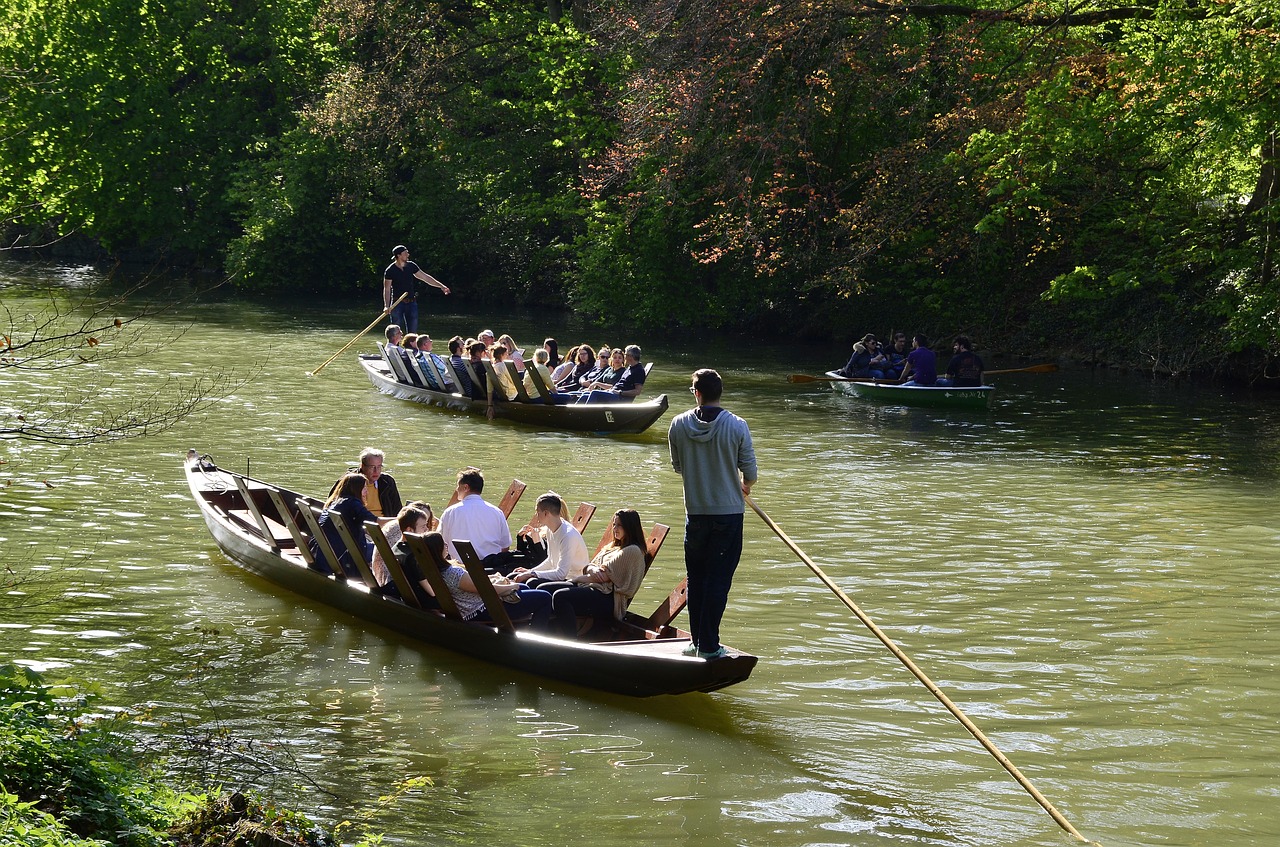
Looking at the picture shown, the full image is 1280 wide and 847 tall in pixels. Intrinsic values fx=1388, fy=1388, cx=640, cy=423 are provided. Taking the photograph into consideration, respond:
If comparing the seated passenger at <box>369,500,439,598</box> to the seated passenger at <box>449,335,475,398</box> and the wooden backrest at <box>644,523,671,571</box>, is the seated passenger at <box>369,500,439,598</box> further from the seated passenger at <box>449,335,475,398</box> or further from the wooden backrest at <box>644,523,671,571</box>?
the seated passenger at <box>449,335,475,398</box>

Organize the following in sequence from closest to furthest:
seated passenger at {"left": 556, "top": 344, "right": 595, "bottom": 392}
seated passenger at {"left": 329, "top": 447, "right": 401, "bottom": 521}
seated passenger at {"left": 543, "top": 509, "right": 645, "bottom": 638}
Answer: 1. seated passenger at {"left": 543, "top": 509, "right": 645, "bottom": 638}
2. seated passenger at {"left": 329, "top": 447, "right": 401, "bottom": 521}
3. seated passenger at {"left": 556, "top": 344, "right": 595, "bottom": 392}

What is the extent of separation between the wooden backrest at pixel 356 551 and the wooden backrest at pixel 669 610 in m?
1.97

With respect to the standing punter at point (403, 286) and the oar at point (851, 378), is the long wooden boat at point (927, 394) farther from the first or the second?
the standing punter at point (403, 286)

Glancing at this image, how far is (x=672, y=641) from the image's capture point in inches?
318

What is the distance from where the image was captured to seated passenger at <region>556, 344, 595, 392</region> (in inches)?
816

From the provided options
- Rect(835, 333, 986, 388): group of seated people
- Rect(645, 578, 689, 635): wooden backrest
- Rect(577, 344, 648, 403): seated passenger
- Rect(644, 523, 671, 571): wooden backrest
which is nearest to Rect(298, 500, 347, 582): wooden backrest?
Rect(644, 523, 671, 571): wooden backrest

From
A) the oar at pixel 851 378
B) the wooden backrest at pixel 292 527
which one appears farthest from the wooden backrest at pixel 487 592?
the oar at pixel 851 378

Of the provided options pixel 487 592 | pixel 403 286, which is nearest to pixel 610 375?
pixel 403 286

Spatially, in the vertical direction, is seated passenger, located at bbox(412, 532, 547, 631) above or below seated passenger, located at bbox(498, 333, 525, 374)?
below

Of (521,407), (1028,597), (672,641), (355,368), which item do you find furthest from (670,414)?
(672,641)

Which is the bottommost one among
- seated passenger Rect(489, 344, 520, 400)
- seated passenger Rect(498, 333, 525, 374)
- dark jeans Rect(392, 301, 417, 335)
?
seated passenger Rect(489, 344, 520, 400)

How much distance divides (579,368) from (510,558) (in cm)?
1126

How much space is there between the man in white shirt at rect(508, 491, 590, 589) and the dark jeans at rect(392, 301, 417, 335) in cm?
1599

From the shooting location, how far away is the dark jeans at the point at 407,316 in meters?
24.6
